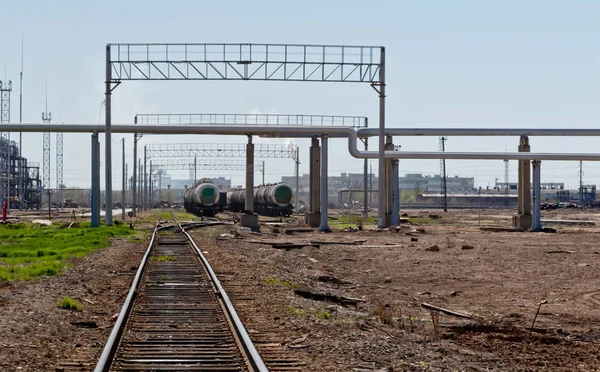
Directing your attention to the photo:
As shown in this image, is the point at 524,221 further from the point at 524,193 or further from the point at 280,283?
the point at 280,283

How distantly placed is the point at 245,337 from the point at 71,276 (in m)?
9.88

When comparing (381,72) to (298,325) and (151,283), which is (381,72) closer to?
(151,283)

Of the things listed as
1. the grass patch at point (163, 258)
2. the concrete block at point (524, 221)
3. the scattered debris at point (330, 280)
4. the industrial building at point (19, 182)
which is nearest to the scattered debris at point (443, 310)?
the scattered debris at point (330, 280)

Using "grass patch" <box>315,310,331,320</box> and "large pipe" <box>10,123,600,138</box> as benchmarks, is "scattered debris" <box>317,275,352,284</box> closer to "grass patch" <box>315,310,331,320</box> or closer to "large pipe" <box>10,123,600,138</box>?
"grass patch" <box>315,310,331,320</box>

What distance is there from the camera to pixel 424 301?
53.8ft

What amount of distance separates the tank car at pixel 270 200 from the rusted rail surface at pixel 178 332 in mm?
47351

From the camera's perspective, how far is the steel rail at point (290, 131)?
1812 inches

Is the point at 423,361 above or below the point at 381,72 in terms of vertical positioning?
below

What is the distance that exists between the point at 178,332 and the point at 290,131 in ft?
116

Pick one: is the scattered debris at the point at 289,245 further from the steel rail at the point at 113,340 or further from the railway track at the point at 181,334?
the steel rail at the point at 113,340

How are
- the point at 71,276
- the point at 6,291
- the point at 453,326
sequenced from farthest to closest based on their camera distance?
1. the point at 71,276
2. the point at 6,291
3. the point at 453,326

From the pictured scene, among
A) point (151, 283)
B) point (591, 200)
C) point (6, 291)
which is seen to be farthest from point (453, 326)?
point (591, 200)

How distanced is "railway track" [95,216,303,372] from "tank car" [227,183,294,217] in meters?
47.7

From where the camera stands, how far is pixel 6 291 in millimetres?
15609
